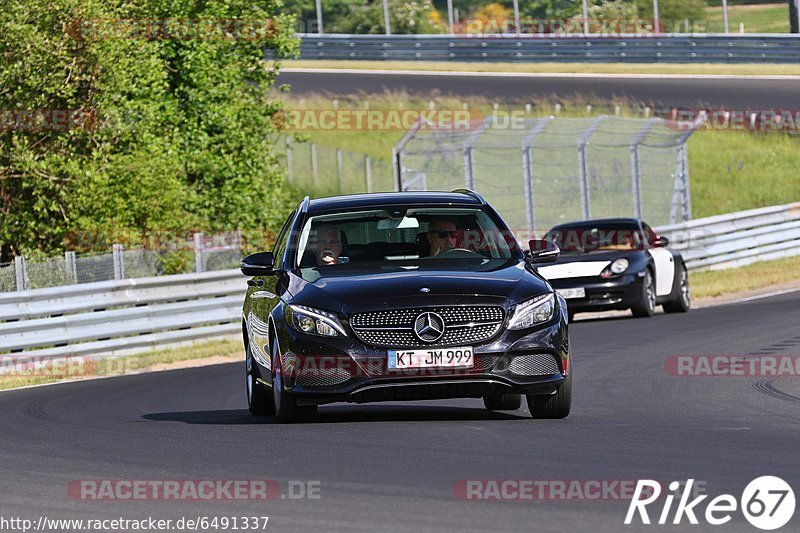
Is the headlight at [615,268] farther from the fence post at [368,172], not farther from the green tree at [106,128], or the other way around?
the fence post at [368,172]

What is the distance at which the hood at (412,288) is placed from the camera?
1016cm

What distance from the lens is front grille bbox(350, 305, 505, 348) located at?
10125mm

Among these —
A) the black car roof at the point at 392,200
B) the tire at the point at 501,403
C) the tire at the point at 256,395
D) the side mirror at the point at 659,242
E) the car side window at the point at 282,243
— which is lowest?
the side mirror at the point at 659,242

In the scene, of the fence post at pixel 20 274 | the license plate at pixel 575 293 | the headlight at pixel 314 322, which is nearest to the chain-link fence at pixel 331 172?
the license plate at pixel 575 293

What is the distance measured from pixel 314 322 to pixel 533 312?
1351 mm

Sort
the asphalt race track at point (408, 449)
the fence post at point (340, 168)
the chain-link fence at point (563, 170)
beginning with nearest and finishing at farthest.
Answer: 1. the asphalt race track at point (408, 449)
2. the chain-link fence at point (563, 170)
3. the fence post at point (340, 168)

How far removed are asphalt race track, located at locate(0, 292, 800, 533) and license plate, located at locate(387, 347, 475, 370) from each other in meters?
0.40

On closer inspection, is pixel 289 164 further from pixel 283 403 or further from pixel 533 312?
pixel 533 312

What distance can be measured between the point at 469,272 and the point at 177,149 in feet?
62.3

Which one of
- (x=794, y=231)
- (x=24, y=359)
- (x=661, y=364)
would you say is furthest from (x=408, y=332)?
(x=794, y=231)

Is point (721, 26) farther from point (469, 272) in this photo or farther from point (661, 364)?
point (469, 272)

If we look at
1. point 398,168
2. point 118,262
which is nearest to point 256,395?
point 118,262

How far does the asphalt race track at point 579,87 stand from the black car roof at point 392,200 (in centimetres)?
3378

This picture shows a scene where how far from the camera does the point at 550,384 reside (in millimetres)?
10367
